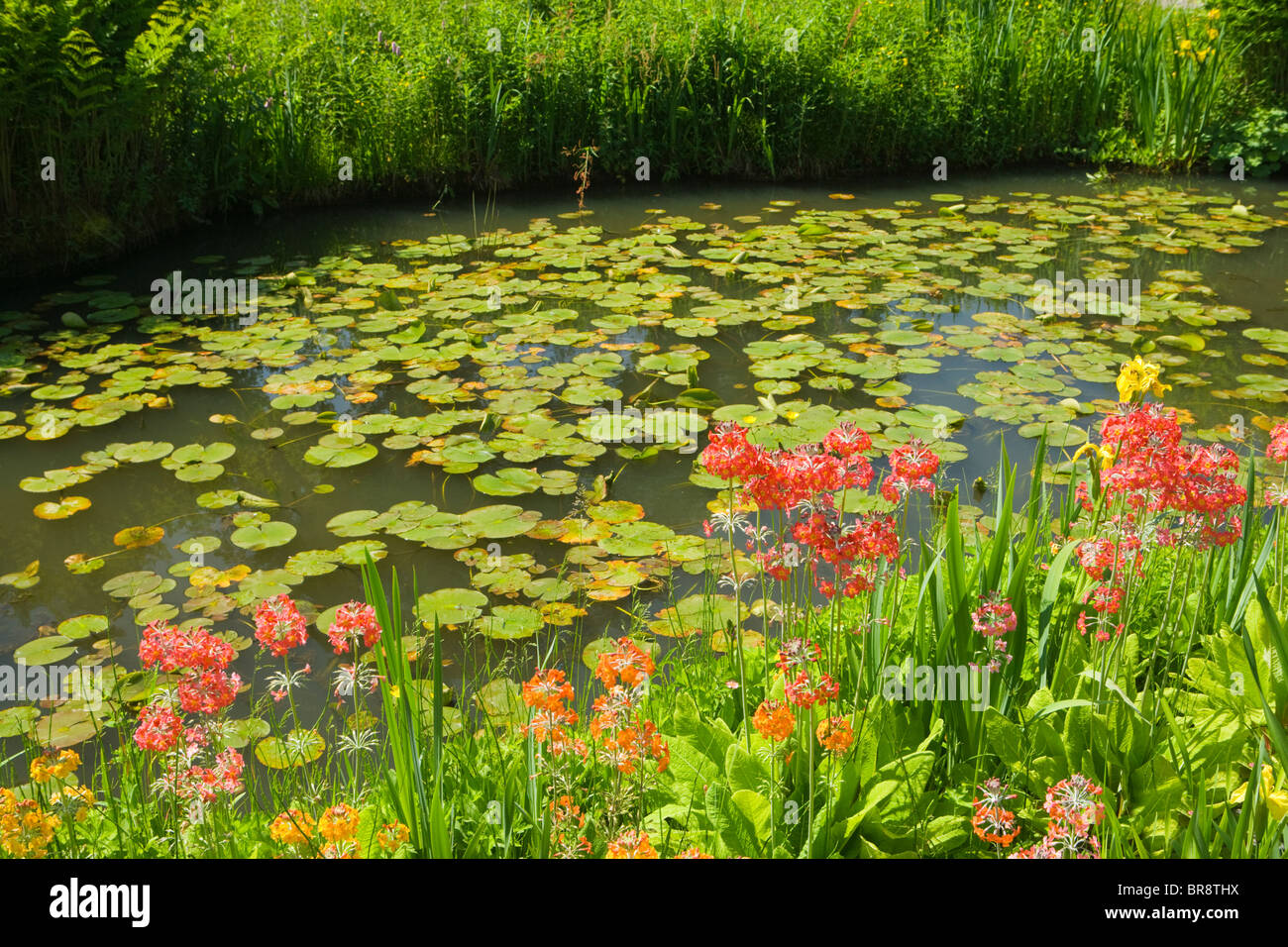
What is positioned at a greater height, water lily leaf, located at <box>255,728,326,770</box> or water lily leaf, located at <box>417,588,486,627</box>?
water lily leaf, located at <box>417,588,486,627</box>

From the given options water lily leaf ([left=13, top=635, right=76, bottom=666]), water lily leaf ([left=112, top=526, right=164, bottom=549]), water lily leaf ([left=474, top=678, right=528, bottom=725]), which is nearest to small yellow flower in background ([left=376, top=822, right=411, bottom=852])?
water lily leaf ([left=474, top=678, right=528, bottom=725])

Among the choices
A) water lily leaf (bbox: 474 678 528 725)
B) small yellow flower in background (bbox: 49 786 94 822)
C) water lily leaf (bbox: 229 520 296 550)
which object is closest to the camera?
small yellow flower in background (bbox: 49 786 94 822)

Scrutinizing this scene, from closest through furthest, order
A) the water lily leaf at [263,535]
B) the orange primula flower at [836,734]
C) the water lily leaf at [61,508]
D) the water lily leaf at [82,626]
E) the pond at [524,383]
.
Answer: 1. the orange primula flower at [836,734]
2. the water lily leaf at [82,626]
3. the pond at [524,383]
4. the water lily leaf at [263,535]
5. the water lily leaf at [61,508]

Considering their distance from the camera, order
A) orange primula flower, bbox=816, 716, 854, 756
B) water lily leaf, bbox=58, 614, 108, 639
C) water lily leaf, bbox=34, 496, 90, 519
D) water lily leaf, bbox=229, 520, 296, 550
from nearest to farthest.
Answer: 1. orange primula flower, bbox=816, 716, 854, 756
2. water lily leaf, bbox=58, 614, 108, 639
3. water lily leaf, bbox=229, 520, 296, 550
4. water lily leaf, bbox=34, 496, 90, 519

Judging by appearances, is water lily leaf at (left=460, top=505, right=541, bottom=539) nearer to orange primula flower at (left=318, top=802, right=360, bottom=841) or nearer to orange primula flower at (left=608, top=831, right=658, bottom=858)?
orange primula flower at (left=318, top=802, right=360, bottom=841)

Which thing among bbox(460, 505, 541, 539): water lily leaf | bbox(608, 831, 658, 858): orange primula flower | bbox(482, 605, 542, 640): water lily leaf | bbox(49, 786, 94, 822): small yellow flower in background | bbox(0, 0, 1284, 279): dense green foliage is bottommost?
bbox(482, 605, 542, 640): water lily leaf

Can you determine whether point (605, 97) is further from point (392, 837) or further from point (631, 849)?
point (631, 849)

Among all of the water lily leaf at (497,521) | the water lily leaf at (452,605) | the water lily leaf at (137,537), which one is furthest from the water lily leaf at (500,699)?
the water lily leaf at (137,537)

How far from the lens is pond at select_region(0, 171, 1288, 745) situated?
321 cm

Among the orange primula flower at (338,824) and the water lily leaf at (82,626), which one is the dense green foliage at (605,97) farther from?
the orange primula flower at (338,824)

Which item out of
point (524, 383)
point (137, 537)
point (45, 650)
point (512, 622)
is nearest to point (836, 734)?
point (512, 622)

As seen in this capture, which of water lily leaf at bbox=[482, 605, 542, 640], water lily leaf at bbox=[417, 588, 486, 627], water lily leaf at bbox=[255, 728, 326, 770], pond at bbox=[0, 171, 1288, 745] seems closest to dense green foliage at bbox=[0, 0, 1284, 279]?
pond at bbox=[0, 171, 1288, 745]

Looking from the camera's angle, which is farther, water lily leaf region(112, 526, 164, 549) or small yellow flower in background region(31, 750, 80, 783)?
water lily leaf region(112, 526, 164, 549)

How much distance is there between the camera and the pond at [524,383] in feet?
10.5
